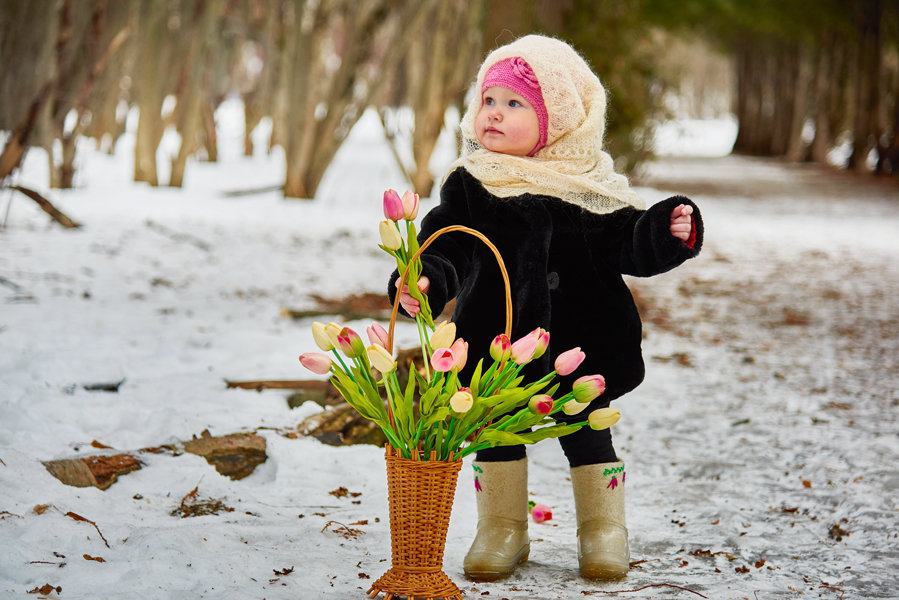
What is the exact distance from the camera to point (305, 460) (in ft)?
10.2

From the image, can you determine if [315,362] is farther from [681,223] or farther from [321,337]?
[681,223]

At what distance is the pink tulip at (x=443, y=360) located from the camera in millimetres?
1872

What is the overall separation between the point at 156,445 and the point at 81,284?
2.69m

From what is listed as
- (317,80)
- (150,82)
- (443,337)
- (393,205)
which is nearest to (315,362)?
(443,337)

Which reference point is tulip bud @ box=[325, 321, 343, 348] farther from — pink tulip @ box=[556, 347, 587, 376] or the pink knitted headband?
the pink knitted headband

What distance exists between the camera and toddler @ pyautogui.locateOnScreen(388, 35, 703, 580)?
2346mm

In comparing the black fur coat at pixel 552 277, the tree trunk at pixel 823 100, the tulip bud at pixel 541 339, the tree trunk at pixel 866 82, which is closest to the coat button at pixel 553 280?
the black fur coat at pixel 552 277

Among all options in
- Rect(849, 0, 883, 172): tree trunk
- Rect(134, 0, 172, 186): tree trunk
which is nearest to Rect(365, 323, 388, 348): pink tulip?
Rect(134, 0, 172, 186): tree trunk

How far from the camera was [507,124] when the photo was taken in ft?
7.74

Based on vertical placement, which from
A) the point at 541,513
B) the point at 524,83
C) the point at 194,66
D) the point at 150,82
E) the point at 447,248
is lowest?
the point at 541,513

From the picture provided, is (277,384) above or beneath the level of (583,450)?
beneath

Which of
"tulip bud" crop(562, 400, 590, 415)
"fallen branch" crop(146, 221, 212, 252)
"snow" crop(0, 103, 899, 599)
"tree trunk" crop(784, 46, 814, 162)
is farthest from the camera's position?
"tree trunk" crop(784, 46, 814, 162)

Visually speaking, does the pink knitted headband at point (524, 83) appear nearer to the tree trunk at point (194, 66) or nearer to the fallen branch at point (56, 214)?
the fallen branch at point (56, 214)

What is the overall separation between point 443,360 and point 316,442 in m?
1.52
